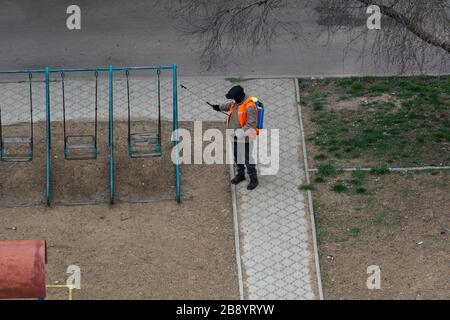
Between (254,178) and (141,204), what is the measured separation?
59.5 inches

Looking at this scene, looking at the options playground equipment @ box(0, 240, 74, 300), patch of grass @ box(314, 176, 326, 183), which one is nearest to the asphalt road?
patch of grass @ box(314, 176, 326, 183)

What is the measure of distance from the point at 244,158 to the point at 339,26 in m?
3.61

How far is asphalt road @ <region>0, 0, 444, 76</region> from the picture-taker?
19.4 m

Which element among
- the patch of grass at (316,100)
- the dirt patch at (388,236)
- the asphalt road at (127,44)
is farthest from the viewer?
the asphalt road at (127,44)

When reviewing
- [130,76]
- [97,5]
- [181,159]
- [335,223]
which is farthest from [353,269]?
[97,5]

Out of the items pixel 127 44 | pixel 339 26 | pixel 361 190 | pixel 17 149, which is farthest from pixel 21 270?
pixel 339 26

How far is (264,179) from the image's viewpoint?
17000 mm

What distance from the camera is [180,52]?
64.6 feet

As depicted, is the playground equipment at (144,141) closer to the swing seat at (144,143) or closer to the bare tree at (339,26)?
the swing seat at (144,143)

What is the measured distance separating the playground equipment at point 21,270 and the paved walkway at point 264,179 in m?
2.97

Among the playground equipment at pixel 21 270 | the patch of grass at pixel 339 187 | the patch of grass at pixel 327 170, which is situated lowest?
the playground equipment at pixel 21 270

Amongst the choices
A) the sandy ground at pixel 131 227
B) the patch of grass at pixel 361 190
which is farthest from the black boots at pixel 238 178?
the patch of grass at pixel 361 190

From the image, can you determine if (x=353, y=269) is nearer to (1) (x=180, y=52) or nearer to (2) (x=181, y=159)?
(2) (x=181, y=159)

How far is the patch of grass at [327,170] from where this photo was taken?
16.9 m
